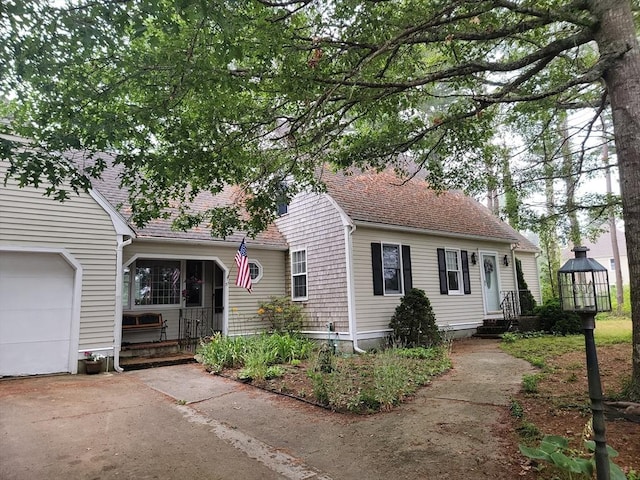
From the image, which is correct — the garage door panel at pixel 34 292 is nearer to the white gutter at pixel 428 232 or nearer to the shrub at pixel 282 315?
the shrub at pixel 282 315

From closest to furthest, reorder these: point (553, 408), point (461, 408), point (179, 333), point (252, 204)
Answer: point (553, 408)
point (461, 408)
point (252, 204)
point (179, 333)

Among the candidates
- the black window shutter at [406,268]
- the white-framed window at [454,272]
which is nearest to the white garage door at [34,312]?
the black window shutter at [406,268]

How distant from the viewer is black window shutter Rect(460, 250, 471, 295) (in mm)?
14422

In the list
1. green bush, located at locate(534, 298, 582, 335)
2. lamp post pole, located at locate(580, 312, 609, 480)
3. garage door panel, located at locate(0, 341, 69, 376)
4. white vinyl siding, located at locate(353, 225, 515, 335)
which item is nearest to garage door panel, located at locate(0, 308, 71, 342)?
garage door panel, located at locate(0, 341, 69, 376)

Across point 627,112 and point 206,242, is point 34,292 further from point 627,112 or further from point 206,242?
point 627,112

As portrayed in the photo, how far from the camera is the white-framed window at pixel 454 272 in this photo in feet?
46.1

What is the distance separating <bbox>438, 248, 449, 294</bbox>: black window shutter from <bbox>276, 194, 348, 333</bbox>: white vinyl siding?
4.06 metres

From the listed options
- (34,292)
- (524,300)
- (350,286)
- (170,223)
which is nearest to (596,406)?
(350,286)

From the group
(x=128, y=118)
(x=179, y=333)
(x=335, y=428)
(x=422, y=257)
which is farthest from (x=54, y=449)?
(x=422, y=257)

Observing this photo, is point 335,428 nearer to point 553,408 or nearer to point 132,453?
point 132,453

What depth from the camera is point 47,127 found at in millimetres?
4504

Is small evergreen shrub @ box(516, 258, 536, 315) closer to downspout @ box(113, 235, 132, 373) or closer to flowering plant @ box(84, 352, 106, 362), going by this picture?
downspout @ box(113, 235, 132, 373)

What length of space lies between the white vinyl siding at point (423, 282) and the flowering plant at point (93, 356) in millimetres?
6233

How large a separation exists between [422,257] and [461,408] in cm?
772
